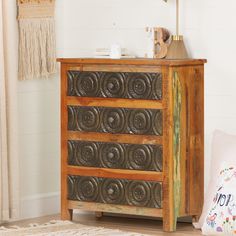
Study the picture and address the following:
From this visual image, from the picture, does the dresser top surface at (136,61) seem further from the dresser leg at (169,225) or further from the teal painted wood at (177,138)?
the dresser leg at (169,225)

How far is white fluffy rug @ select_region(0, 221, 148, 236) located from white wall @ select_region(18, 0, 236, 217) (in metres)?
0.44

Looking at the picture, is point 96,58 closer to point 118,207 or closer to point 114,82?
point 114,82

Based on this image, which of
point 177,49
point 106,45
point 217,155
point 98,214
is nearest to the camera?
point 217,155

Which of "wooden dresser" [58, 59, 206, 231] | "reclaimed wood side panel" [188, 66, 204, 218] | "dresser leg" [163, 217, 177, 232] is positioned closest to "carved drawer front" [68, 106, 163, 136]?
"wooden dresser" [58, 59, 206, 231]

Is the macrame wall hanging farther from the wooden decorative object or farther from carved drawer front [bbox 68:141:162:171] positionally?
the wooden decorative object

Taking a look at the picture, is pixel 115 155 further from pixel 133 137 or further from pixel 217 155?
pixel 217 155

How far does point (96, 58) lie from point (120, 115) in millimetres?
395

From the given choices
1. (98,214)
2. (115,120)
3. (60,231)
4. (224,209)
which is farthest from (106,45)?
(224,209)

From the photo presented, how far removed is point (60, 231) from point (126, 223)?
1.68 ft

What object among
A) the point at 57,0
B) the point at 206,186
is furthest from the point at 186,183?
the point at 57,0

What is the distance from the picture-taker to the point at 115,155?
5500mm

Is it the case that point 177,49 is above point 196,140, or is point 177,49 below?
above

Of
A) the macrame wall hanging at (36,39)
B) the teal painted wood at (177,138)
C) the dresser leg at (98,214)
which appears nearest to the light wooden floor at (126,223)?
the dresser leg at (98,214)

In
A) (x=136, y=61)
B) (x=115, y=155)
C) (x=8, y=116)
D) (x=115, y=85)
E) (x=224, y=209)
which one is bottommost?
(x=224, y=209)
